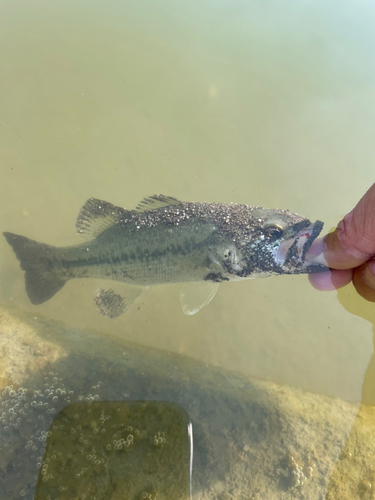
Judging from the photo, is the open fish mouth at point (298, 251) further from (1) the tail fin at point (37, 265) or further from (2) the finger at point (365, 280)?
(1) the tail fin at point (37, 265)

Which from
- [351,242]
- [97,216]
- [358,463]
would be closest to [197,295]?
[97,216]

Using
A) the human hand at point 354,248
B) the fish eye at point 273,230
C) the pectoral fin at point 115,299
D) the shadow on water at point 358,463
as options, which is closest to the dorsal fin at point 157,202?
the fish eye at point 273,230

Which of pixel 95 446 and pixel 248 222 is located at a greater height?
pixel 248 222

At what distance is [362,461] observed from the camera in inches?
121

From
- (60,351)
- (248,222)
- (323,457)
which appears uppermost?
(248,222)

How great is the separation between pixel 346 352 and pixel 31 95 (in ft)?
25.4

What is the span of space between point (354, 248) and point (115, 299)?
311 cm

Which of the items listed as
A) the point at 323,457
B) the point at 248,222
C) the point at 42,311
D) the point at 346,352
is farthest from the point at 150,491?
the point at 346,352

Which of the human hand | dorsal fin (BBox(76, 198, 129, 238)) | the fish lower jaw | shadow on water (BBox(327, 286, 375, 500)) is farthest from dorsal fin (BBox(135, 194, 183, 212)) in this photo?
shadow on water (BBox(327, 286, 375, 500))

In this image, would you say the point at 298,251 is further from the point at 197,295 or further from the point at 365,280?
the point at 197,295

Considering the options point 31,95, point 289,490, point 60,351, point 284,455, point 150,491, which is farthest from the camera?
point 31,95

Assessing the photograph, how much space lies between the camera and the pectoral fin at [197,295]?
147 inches

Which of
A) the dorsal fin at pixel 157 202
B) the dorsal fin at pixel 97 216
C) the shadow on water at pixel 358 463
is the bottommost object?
the shadow on water at pixel 358 463

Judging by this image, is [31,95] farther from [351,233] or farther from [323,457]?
[323,457]
